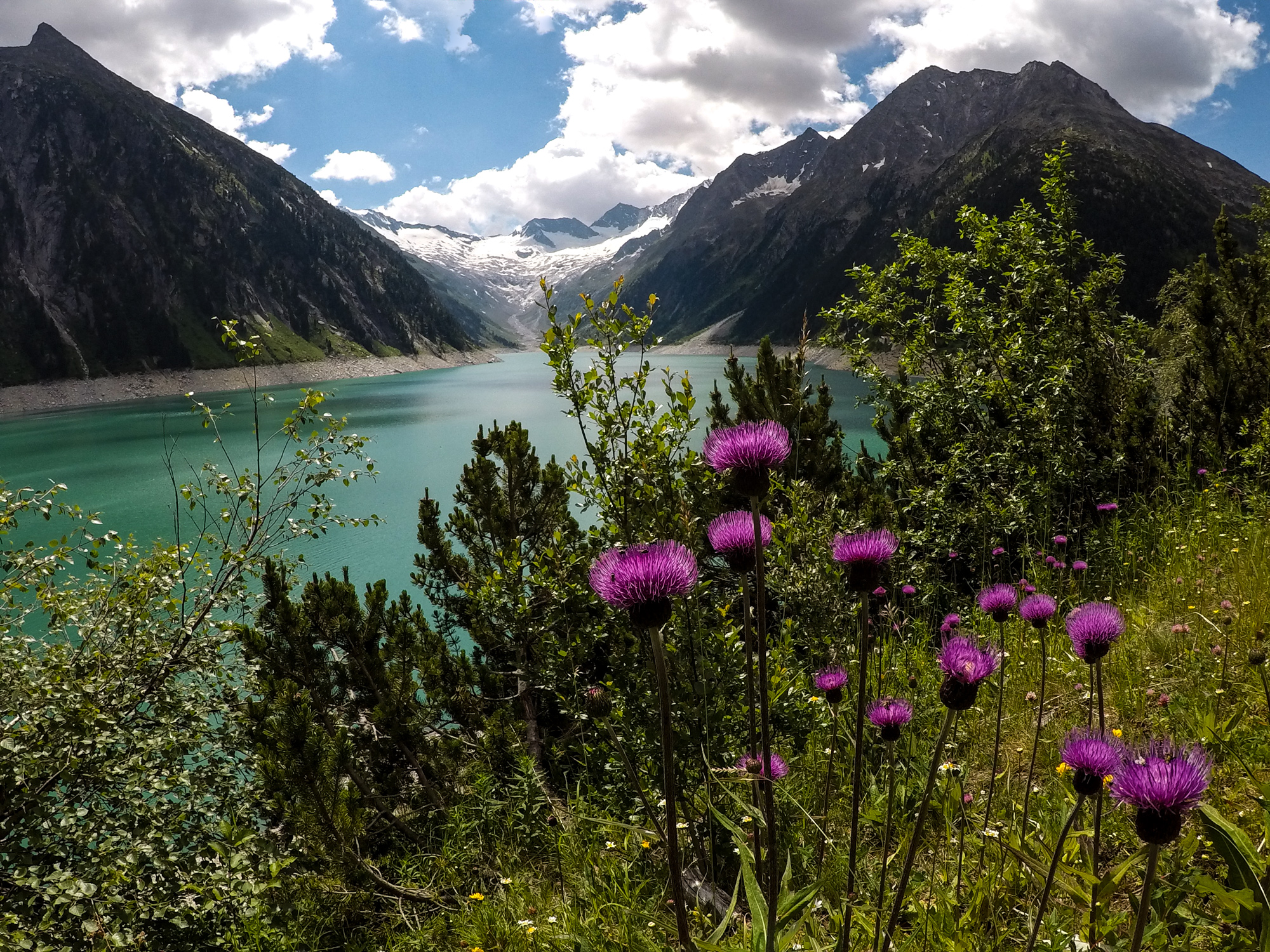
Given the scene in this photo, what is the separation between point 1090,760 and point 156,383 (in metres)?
139

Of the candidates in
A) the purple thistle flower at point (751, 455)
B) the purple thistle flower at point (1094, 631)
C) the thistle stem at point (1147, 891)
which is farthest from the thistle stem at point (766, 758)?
the purple thistle flower at point (1094, 631)

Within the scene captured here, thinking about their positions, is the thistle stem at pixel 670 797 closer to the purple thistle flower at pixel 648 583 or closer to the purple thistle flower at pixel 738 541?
the purple thistle flower at pixel 648 583

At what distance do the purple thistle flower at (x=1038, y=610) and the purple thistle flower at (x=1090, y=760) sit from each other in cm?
76

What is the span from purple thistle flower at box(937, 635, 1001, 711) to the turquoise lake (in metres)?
5.01

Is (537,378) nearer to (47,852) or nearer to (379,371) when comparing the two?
(379,371)

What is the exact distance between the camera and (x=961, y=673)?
5.81 ft

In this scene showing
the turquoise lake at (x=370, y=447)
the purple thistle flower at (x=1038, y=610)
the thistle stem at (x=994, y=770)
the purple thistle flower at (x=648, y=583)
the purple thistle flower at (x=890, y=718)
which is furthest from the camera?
the turquoise lake at (x=370, y=447)

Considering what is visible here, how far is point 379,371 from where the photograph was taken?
145 metres

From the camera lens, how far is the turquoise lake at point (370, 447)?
2258cm

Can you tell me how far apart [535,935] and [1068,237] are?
1041 centimetres

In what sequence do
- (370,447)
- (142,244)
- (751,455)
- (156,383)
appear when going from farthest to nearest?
(142,244)
(156,383)
(370,447)
(751,455)

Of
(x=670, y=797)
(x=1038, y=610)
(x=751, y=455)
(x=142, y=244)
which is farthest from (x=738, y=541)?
(x=142, y=244)

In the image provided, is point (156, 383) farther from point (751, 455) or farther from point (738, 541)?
point (751, 455)

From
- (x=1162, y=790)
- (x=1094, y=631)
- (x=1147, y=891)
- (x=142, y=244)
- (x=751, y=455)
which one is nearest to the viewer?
(x=1147, y=891)
